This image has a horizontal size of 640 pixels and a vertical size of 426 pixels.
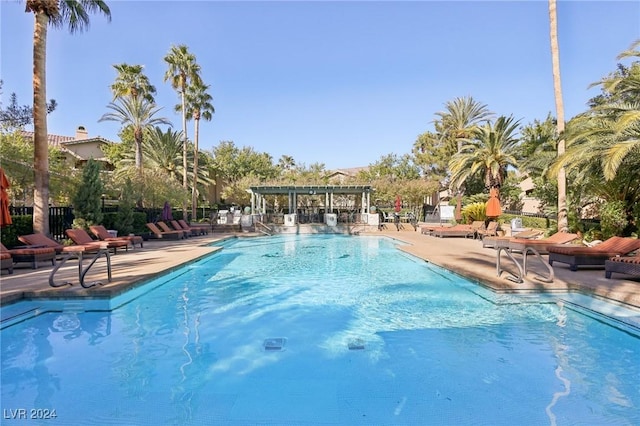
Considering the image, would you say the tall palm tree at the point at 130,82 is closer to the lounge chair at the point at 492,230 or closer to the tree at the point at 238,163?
the tree at the point at 238,163

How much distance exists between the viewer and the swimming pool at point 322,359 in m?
3.65

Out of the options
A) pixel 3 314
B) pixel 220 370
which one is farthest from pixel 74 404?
pixel 3 314

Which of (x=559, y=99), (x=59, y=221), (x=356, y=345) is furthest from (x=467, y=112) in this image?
(x=356, y=345)

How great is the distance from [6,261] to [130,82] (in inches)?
727

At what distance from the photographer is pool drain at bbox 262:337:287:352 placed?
521 cm

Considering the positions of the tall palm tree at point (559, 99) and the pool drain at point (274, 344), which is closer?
the pool drain at point (274, 344)

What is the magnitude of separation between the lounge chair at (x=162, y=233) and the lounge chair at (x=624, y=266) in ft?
55.6

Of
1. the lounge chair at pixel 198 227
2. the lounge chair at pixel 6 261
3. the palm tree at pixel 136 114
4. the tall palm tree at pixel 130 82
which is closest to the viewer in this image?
the lounge chair at pixel 6 261

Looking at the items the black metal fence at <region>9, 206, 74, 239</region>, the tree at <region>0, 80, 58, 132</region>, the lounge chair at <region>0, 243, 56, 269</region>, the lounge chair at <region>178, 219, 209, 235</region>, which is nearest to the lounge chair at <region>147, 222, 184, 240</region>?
the lounge chair at <region>178, 219, 209, 235</region>

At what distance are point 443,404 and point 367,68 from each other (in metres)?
23.0

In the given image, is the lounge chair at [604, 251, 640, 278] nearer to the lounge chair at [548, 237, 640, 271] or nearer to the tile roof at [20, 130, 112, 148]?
the lounge chair at [548, 237, 640, 271]

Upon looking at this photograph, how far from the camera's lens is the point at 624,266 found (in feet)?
25.0

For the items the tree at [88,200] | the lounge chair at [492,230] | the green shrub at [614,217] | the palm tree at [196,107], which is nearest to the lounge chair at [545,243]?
the green shrub at [614,217]

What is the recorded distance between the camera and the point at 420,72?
22953 mm
